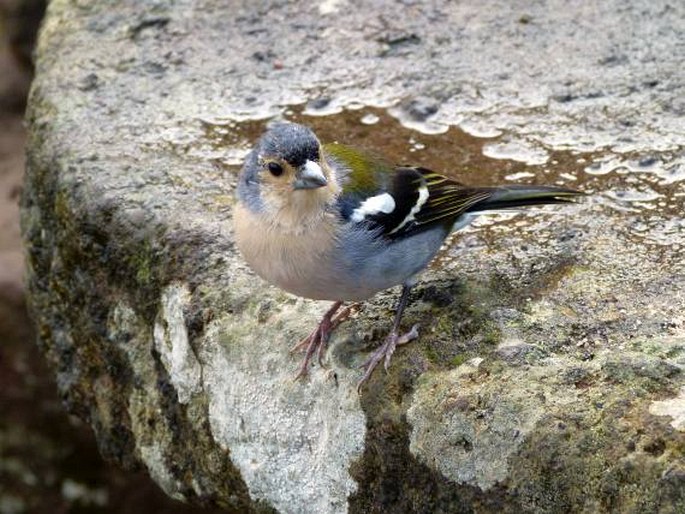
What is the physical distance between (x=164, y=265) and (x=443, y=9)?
2460 mm

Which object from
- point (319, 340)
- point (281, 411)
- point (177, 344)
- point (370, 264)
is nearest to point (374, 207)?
point (370, 264)

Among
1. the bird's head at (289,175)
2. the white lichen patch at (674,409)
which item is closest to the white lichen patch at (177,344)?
the bird's head at (289,175)

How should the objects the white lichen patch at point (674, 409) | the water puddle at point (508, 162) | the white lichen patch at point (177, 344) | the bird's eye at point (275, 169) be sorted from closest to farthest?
the white lichen patch at point (674, 409) → the bird's eye at point (275, 169) → the white lichen patch at point (177, 344) → the water puddle at point (508, 162)

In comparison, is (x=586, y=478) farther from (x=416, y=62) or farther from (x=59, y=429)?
(x=59, y=429)

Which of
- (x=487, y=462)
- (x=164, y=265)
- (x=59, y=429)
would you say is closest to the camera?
(x=487, y=462)

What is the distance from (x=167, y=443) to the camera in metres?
4.77

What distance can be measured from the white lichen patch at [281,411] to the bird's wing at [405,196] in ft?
1.55

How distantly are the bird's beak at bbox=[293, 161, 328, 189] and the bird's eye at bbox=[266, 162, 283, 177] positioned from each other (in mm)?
72

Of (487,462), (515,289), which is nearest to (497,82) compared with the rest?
(515,289)

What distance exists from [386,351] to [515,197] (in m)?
0.85

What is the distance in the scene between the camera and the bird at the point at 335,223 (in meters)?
3.89

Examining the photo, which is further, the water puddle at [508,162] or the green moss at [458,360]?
the water puddle at [508,162]

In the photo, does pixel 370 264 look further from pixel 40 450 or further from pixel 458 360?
pixel 40 450

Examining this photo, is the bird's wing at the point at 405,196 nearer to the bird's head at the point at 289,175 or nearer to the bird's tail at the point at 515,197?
the bird's tail at the point at 515,197
